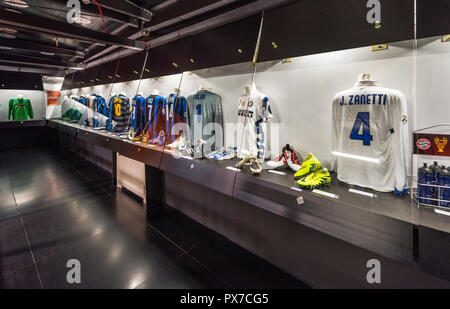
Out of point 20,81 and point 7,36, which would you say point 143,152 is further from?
point 20,81

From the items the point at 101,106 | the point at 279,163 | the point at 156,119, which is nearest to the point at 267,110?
the point at 279,163

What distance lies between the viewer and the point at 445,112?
1.24m

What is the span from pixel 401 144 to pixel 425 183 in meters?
0.29

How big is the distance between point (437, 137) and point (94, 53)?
5625mm

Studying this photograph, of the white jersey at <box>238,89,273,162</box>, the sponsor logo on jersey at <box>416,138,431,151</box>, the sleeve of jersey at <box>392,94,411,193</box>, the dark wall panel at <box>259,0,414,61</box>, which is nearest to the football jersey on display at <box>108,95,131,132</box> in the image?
the white jersey at <box>238,89,273,162</box>

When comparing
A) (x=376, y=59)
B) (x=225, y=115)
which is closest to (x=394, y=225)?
(x=376, y=59)

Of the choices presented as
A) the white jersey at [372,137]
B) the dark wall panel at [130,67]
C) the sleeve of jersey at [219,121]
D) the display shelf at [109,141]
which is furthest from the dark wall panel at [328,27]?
the display shelf at [109,141]

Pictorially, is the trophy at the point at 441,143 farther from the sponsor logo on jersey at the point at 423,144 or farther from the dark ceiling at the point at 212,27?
the dark ceiling at the point at 212,27

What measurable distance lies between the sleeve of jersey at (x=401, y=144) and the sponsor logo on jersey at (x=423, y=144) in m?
0.24

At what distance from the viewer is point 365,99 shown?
4.78 feet

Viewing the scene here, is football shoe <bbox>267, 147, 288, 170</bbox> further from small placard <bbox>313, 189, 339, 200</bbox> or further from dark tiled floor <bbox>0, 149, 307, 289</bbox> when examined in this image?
dark tiled floor <bbox>0, 149, 307, 289</bbox>

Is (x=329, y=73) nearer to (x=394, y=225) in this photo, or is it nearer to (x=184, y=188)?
(x=394, y=225)

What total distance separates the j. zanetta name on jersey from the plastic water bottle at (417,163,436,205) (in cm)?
47

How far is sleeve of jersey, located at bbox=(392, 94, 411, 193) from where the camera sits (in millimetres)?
1334
